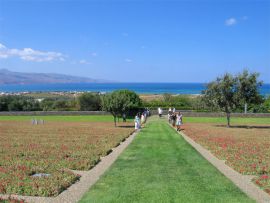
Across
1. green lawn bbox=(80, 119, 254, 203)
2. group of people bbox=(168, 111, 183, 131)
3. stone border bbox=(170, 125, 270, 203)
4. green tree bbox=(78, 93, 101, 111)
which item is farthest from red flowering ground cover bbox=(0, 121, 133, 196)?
green tree bbox=(78, 93, 101, 111)

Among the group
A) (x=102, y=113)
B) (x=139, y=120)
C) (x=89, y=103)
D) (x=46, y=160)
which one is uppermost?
(x=89, y=103)

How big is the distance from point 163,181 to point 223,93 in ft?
91.1

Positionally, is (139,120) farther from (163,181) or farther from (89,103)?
(89,103)

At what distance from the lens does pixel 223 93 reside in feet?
132

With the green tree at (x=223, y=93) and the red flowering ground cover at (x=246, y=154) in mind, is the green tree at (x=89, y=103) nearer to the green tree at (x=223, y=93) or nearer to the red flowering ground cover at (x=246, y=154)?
the green tree at (x=223, y=93)

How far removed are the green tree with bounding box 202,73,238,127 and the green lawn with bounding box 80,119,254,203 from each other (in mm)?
20633

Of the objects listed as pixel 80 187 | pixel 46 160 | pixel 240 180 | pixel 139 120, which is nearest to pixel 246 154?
pixel 240 180

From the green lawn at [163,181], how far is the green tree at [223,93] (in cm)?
2063

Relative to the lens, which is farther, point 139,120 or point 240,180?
point 139,120

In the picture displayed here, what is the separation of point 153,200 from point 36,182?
4218 mm

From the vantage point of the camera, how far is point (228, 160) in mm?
18484

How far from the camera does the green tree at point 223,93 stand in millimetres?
40219

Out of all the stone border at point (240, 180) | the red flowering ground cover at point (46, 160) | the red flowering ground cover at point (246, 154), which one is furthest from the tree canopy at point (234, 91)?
the stone border at point (240, 180)

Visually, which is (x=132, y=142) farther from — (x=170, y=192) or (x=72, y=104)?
(x=72, y=104)
